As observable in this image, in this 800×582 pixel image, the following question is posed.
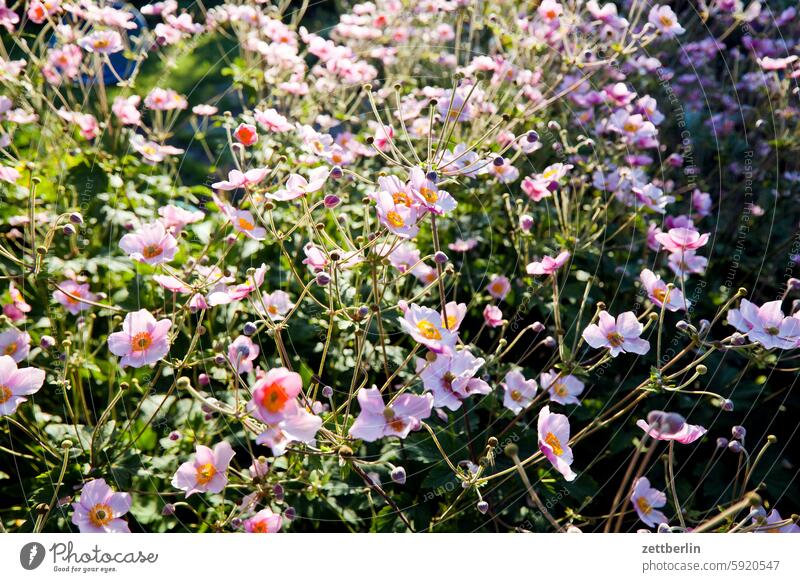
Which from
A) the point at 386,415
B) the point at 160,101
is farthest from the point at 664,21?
the point at 386,415

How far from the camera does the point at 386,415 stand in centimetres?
116

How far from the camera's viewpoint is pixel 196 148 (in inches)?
191

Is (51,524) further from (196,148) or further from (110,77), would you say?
(196,148)

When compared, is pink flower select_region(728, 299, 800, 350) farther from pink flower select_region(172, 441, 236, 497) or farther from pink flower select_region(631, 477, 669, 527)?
pink flower select_region(172, 441, 236, 497)

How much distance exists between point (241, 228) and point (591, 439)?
1108 mm

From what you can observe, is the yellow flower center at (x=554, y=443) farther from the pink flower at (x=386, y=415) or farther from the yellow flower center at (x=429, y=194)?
the yellow flower center at (x=429, y=194)

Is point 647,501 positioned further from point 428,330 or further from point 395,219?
point 395,219

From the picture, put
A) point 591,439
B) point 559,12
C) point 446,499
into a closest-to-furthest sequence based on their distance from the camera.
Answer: point 446,499 → point 591,439 → point 559,12

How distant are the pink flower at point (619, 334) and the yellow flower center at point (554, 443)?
21 centimetres

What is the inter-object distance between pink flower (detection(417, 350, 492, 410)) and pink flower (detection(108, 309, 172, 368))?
467mm

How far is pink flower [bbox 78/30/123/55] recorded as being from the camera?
2.08 metres

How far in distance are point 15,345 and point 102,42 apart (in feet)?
3.56

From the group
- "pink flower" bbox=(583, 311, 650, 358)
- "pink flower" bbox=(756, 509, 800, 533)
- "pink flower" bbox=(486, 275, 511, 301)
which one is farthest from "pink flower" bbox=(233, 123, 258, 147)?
"pink flower" bbox=(756, 509, 800, 533)
